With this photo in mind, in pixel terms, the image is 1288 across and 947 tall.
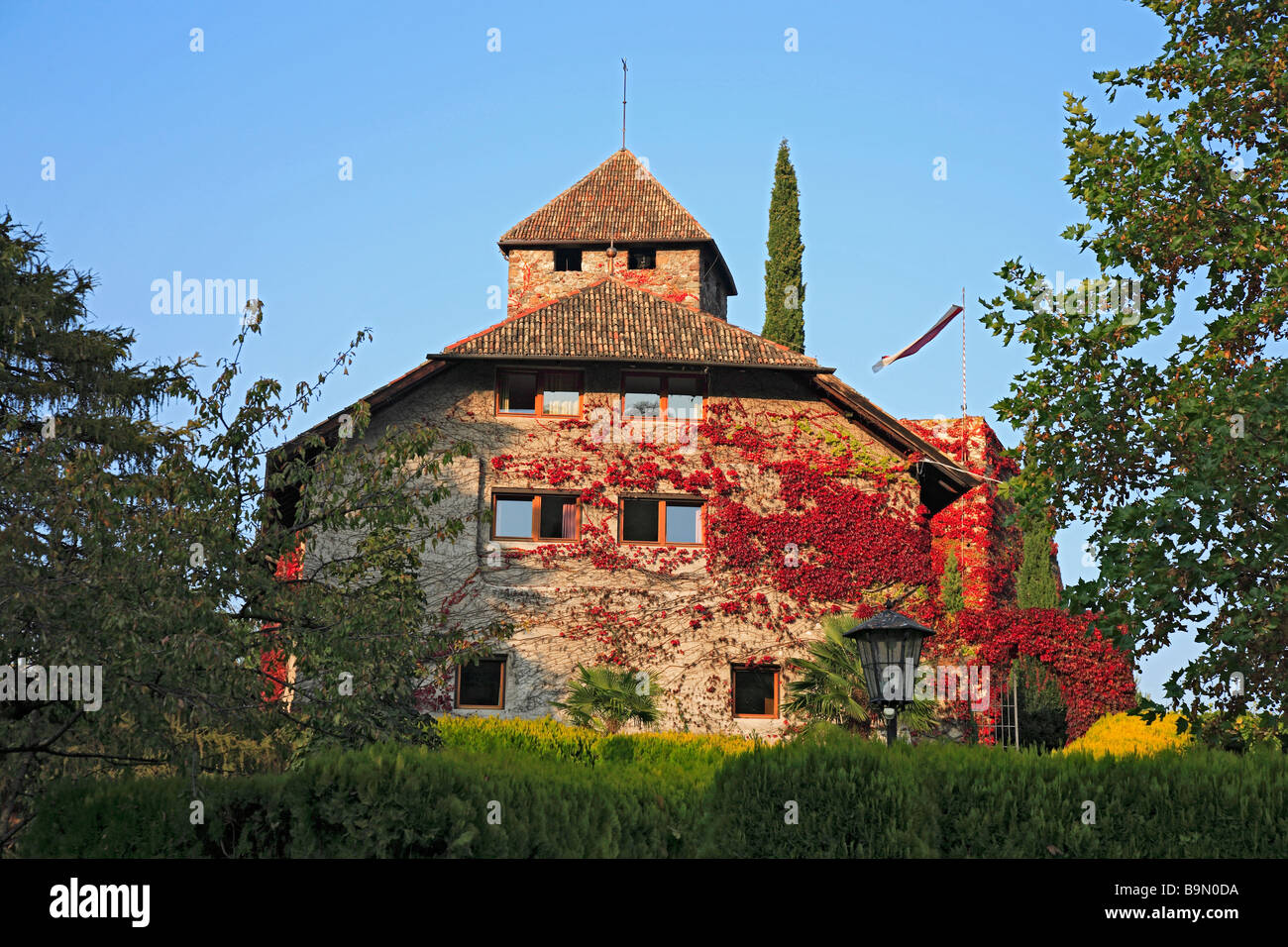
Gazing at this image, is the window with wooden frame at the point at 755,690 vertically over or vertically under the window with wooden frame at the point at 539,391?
under

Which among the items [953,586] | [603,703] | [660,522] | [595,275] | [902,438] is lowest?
[603,703]

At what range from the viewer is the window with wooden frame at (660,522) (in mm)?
24484

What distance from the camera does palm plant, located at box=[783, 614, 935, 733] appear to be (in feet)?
73.3

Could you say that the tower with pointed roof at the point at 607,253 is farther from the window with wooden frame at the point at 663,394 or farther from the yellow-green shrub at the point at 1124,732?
the yellow-green shrub at the point at 1124,732

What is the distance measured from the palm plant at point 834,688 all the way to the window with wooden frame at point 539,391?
21.8 feet

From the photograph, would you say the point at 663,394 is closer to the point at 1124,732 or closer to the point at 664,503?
the point at 664,503

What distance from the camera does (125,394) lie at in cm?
2659

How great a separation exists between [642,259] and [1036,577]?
1546 centimetres

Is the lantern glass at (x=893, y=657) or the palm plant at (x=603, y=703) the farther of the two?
the palm plant at (x=603, y=703)

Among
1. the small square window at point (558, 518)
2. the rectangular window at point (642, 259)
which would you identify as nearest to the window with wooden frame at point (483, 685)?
the small square window at point (558, 518)

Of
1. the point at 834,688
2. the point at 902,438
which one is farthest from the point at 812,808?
the point at 902,438

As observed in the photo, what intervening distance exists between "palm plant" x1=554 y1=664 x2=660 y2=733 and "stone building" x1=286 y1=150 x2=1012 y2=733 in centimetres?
50

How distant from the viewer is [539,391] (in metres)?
24.9

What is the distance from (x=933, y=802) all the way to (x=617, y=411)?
51.9ft
